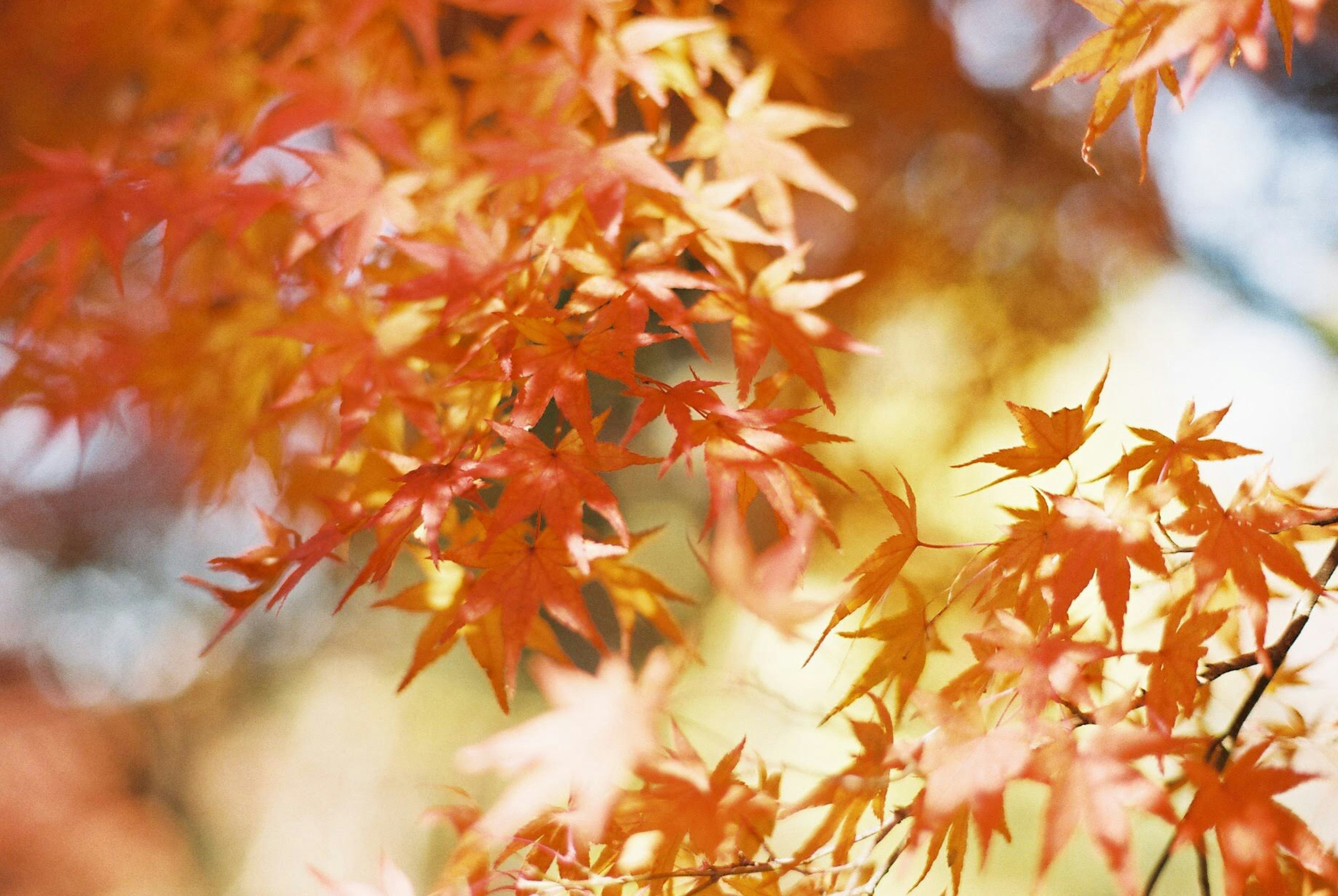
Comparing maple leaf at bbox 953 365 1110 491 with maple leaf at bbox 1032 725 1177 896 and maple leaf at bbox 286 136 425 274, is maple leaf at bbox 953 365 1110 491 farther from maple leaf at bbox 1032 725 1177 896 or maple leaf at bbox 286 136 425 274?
maple leaf at bbox 286 136 425 274

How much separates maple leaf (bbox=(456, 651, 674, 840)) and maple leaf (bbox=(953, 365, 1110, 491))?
0.32 metres

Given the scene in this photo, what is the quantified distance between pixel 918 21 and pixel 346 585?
232cm

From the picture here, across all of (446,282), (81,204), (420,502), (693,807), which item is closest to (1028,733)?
(693,807)

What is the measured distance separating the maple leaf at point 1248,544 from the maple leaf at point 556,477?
1.48 feet

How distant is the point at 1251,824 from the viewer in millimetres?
516

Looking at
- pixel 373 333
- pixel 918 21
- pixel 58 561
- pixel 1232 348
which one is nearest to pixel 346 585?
pixel 58 561

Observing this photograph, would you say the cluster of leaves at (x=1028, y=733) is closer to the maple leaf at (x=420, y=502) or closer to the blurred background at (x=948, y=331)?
the maple leaf at (x=420, y=502)

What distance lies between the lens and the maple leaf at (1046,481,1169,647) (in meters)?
0.55

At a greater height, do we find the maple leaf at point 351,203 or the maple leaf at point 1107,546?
→ the maple leaf at point 351,203

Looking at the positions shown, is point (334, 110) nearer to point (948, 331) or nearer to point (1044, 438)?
point (1044, 438)

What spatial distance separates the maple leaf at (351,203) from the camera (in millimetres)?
776

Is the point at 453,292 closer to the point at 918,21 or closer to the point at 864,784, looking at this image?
the point at 864,784

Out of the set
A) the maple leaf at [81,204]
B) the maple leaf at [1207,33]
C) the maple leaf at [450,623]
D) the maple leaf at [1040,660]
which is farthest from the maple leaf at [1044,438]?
the maple leaf at [81,204]

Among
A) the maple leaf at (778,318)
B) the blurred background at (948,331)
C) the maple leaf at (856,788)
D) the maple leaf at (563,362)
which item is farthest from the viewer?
the blurred background at (948,331)
